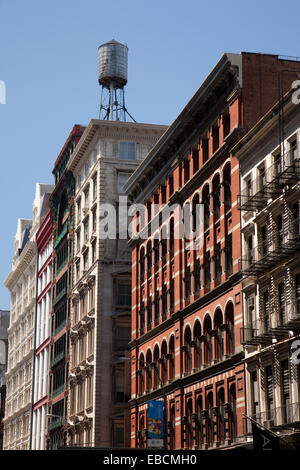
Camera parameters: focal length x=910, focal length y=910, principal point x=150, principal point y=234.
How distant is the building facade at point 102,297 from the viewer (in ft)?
276

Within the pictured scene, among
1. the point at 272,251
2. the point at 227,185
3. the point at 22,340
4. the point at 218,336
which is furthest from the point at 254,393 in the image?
the point at 22,340

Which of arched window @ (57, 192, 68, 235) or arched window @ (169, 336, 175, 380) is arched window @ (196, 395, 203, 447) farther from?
arched window @ (57, 192, 68, 235)

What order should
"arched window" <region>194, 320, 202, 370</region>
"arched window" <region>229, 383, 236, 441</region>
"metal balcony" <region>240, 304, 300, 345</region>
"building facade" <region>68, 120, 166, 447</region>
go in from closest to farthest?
1. "metal balcony" <region>240, 304, 300, 345</region>
2. "arched window" <region>229, 383, 236, 441</region>
3. "arched window" <region>194, 320, 202, 370</region>
4. "building facade" <region>68, 120, 166, 447</region>

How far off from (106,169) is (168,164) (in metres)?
19.9

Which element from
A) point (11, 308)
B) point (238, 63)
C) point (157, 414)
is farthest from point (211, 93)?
point (11, 308)

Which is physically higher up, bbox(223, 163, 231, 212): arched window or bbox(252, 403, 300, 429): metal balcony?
bbox(223, 163, 231, 212): arched window

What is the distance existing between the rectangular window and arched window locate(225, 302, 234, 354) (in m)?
38.1

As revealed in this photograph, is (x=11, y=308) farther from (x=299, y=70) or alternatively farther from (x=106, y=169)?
(x=299, y=70)

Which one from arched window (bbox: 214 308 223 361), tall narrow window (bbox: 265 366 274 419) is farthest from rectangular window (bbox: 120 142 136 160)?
tall narrow window (bbox: 265 366 274 419)

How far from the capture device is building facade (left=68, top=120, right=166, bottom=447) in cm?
8412

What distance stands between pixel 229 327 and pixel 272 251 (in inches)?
389

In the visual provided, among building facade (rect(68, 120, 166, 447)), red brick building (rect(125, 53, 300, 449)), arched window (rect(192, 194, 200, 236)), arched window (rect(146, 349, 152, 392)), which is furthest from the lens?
building facade (rect(68, 120, 166, 447))

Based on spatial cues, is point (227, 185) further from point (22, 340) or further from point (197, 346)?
point (22, 340)

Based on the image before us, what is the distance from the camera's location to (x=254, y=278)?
5134cm
